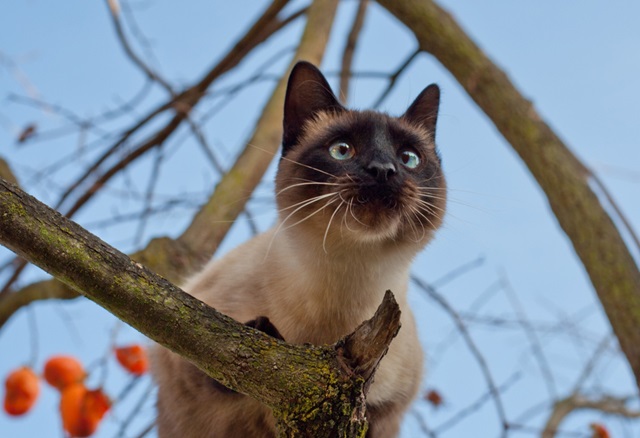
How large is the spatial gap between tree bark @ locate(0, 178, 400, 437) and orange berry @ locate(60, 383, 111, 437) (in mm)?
1622

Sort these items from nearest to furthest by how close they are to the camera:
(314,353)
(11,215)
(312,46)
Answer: (11,215) → (314,353) → (312,46)

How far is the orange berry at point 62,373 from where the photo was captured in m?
3.71

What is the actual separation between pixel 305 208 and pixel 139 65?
270cm

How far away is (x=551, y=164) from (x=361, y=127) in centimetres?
112

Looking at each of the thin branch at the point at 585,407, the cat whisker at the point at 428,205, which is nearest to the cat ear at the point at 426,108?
the cat whisker at the point at 428,205

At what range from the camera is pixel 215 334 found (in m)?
2.04

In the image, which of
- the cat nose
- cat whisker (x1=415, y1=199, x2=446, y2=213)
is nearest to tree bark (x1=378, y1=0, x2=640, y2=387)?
cat whisker (x1=415, y1=199, x2=446, y2=213)

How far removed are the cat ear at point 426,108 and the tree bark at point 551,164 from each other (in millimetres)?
473

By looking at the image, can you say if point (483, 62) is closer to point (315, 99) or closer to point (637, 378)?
point (315, 99)

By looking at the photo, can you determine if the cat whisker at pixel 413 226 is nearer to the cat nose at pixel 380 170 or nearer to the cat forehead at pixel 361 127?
the cat nose at pixel 380 170

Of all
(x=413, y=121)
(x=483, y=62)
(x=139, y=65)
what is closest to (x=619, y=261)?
(x=413, y=121)

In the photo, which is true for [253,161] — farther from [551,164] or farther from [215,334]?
[215,334]

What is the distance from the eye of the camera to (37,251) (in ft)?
6.19

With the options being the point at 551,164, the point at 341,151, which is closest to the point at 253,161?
the point at 341,151
